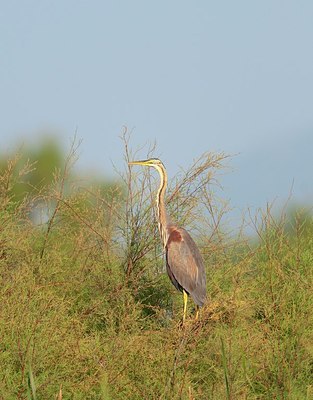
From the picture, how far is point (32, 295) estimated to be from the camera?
8.30 m

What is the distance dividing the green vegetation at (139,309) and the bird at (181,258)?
0.20 meters

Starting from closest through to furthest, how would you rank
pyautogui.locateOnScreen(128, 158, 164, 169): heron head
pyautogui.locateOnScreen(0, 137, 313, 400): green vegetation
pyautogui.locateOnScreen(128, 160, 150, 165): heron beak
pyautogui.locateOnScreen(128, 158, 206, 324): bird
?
pyautogui.locateOnScreen(0, 137, 313, 400): green vegetation, pyautogui.locateOnScreen(128, 158, 206, 324): bird, pyautogui.locateOnScreen(128, 160, 150, 165): heron beak, pyautogui.locateOnScreen(128, 158, 164, 169): heron head

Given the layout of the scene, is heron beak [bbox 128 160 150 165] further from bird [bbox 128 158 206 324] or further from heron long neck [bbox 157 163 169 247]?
heron long neck [bbox 157 163 169 247]

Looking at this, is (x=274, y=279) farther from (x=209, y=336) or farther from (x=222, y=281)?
(x=209, y=336)

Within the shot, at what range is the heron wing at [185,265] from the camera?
9461mm

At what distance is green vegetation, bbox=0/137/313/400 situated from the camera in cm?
773

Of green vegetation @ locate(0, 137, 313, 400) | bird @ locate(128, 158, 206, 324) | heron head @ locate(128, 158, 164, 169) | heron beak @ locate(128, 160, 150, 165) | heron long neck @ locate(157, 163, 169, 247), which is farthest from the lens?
heron head @ locate(128, 158, 164, 169)

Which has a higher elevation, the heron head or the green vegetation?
the heron head

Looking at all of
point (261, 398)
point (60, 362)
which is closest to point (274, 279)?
point (261, 398)

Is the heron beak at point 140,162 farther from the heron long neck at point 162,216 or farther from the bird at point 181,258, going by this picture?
the heron long neck at point 162,216

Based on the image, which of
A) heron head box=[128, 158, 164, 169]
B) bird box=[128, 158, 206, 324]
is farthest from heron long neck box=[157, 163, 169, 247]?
heron head box=[128, 158, 164, 169]

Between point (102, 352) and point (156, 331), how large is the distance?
61cm

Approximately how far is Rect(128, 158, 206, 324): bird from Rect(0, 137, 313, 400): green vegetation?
8.1 inches

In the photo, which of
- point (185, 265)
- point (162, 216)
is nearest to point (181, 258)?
point (185, 265)
